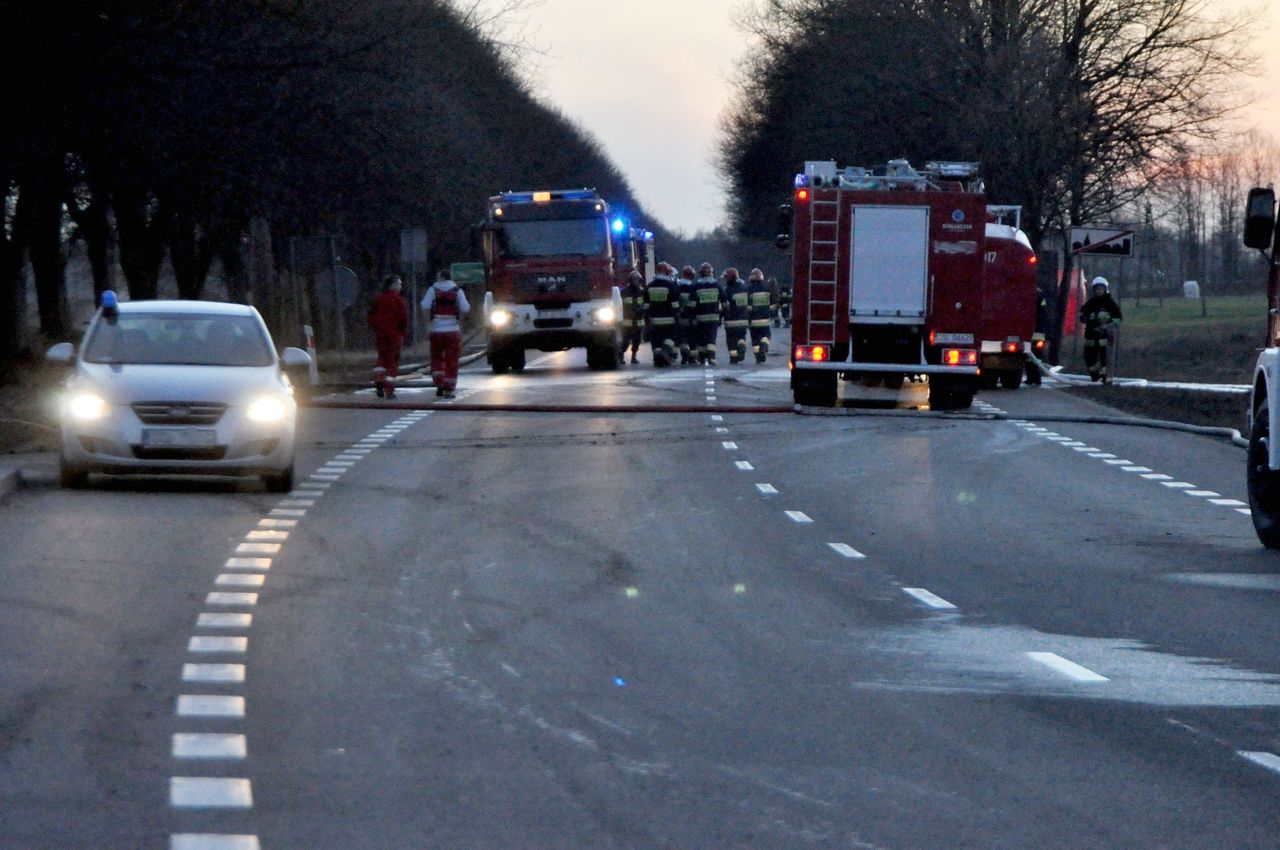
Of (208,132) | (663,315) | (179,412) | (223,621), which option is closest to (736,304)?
(663,315)

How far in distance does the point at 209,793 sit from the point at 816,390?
22.6 metres

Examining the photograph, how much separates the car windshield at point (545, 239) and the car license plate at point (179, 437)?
79.5 feet

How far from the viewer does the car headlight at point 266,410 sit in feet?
54.5

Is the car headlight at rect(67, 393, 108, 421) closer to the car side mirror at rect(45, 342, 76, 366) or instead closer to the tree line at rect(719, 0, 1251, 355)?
the car side mirror at rect(45, 342, 76, 366)

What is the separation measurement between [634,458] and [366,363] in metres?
29.2

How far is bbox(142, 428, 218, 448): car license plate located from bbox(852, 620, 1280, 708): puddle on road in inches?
314

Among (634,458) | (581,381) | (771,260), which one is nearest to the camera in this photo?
(634,458)

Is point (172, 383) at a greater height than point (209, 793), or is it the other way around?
point (172, 383)

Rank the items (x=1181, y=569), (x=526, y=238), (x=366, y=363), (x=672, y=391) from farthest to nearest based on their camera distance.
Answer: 1. (x=366, y=363)
2. (x=526, y=238)
3. (x=672, y=391)
4. (x=1181, y=569)

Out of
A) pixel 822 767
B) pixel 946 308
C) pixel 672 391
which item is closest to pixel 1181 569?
pixel 822 767

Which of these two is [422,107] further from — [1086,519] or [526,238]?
[1086,519]

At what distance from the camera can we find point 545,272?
4044 centimetres

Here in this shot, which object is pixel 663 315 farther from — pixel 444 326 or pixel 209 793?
pixel 209 793

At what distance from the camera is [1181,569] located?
12531 millimetres
